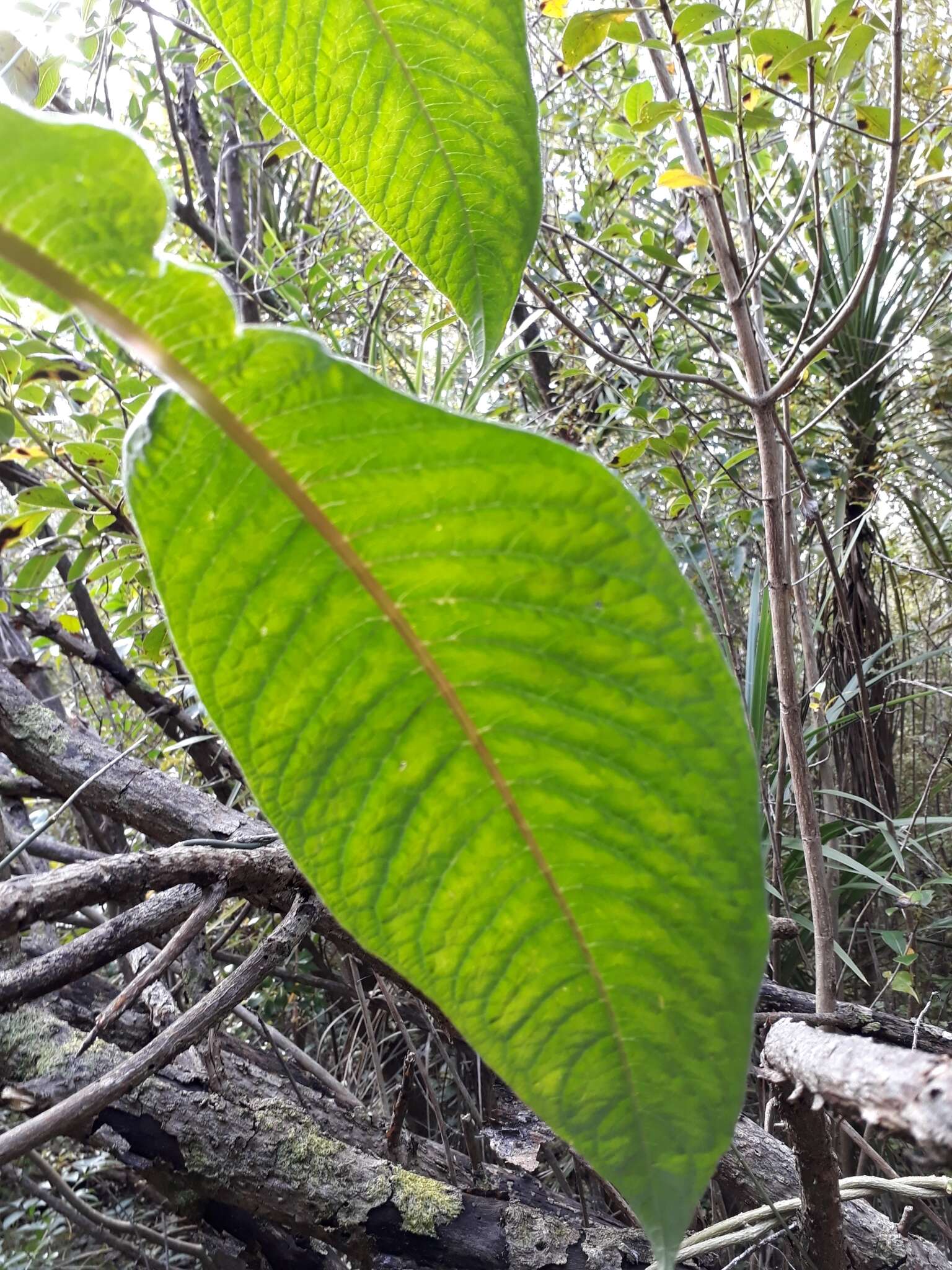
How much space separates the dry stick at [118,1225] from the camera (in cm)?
72

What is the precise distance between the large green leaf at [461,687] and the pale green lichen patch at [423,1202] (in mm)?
425

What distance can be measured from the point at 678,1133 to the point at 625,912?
52mm

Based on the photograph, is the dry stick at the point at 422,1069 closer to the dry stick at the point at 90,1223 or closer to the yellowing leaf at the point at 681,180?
the dry stick at the point at 90,1223

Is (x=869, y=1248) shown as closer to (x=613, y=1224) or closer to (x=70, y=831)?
(x=613, y=1224)

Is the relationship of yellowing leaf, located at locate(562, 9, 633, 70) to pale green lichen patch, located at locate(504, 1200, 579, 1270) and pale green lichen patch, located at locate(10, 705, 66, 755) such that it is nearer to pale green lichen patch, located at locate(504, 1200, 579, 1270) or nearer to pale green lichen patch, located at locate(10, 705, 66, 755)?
pale green lichen patch, located at locate(10, 705, 66, 755)

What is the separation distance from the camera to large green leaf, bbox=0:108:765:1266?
6.3 inches

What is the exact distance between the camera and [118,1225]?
0.77 metres

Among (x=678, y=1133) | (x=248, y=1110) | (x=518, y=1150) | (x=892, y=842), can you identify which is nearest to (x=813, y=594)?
(x=892, y=842)

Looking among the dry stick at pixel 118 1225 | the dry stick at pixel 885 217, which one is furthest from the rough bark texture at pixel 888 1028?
the dry stick at pixel 118 1225

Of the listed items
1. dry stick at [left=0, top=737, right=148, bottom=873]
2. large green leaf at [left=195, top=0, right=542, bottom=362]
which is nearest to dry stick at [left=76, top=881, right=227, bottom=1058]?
dry stick at [left=0, top=737, right=148, bottom=873]

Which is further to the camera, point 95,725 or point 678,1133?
point 95,725

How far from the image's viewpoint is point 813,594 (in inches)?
75.5

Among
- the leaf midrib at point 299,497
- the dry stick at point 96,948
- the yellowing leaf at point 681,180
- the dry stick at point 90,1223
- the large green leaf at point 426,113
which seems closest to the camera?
the leaf midrib at point 299,497

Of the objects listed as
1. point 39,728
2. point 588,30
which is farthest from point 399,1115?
point 588,30
